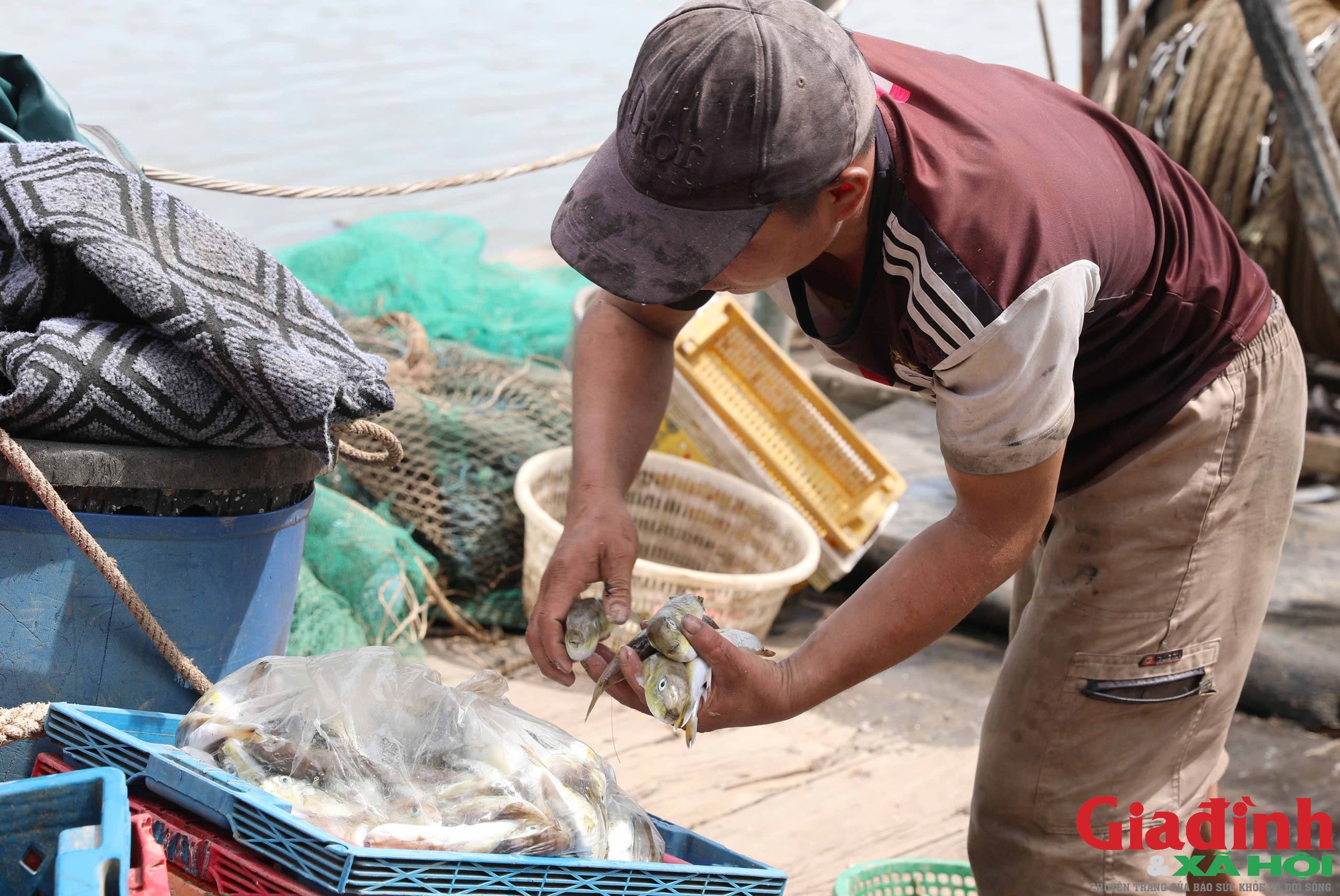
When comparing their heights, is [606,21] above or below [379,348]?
below

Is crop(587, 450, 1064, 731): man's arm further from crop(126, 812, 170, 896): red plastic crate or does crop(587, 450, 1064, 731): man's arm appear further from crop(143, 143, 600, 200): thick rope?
crop(143, 143, 600, 200): thick rope

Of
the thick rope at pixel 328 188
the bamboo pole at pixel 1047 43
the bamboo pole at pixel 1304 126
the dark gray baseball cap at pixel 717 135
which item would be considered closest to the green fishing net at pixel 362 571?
the thick rope at pixel 328 188

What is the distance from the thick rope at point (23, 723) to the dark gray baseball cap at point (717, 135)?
35.9 inches

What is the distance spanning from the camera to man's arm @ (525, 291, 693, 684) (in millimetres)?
1887

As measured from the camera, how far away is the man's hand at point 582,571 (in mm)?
1857

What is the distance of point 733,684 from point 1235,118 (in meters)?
5.12

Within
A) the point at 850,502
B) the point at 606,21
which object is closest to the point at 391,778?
the point at 850,502

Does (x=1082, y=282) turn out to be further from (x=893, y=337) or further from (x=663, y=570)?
(x=663, y=570)

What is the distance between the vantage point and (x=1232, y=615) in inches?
82.4

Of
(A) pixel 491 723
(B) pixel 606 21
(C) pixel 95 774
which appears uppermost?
(C) pixel 95 774

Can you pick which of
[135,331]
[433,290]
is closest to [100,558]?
[135,331]

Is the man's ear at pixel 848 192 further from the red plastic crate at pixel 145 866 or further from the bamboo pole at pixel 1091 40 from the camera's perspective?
the bamboo pole at pixel 1091 40

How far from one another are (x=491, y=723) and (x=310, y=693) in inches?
9.6

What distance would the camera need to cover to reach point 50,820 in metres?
1.33
